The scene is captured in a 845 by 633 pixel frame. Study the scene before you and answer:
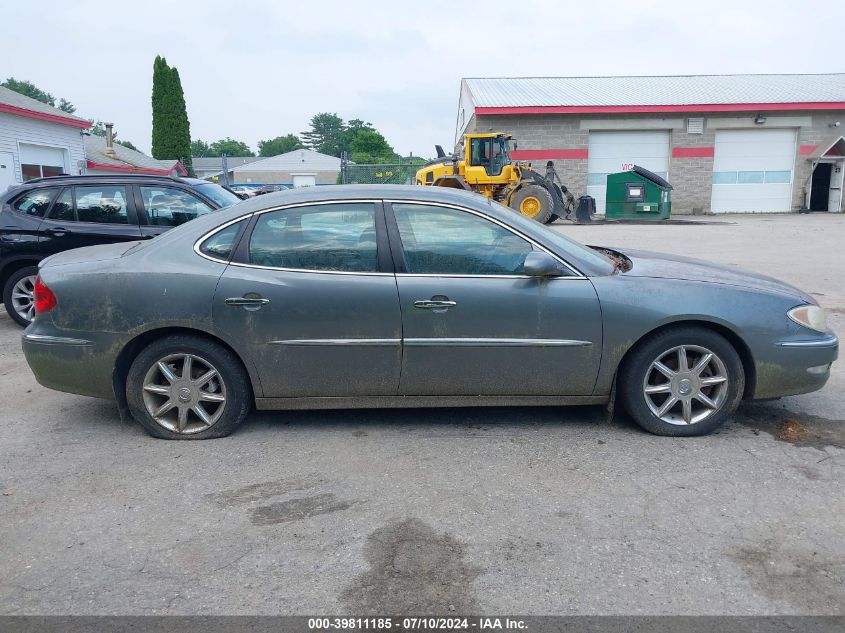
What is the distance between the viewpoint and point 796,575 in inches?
108

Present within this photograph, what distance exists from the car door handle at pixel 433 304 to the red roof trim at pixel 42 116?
820 inches

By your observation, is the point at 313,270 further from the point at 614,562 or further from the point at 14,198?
the point at 14,198

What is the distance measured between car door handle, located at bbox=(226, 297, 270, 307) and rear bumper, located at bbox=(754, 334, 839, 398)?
3.01 metres

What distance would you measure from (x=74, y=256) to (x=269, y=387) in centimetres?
162

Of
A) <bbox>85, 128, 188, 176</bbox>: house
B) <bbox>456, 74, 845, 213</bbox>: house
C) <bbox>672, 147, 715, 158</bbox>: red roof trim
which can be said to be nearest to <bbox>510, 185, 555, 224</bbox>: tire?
<bbox>456, 74, 845, 213</bbox>: house

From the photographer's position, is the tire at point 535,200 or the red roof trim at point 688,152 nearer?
the tire at point 535,200

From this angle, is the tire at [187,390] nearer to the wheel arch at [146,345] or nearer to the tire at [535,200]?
the wheel arch at [146,345]

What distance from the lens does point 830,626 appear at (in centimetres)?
243

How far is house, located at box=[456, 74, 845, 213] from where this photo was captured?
2919 centimetres

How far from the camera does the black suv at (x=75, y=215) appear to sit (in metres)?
7.25

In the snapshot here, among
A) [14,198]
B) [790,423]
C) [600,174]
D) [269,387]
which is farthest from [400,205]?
[600,174]

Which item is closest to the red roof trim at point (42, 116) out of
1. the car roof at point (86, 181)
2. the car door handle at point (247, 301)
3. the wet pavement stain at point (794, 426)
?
the car roof at point (86, 181)

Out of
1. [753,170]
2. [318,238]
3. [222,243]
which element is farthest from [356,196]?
[753,170]

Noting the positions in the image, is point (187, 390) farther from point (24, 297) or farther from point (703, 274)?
point (24, 297)
